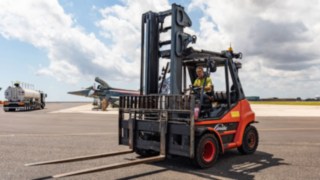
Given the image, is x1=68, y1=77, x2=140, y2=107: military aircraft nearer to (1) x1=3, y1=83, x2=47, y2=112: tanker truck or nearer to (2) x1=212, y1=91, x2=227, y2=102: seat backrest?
(1) x1=3, y1=83, x2=47, y2=112: tanker truck

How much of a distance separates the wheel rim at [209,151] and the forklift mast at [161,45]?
57.2 inches

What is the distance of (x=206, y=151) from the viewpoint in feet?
24.2

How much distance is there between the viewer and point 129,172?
6.76m

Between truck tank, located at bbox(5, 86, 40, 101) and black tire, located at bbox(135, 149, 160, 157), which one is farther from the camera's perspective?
truck tank, located at bbox(5, 86, 40, 101)

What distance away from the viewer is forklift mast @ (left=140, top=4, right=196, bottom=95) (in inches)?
305

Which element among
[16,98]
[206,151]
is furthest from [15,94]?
[206,151]

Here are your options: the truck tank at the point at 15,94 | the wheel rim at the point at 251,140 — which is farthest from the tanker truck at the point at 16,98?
the wheel rim at the point at 251,140

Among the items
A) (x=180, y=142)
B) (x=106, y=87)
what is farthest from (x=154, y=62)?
(x=106, y=87)

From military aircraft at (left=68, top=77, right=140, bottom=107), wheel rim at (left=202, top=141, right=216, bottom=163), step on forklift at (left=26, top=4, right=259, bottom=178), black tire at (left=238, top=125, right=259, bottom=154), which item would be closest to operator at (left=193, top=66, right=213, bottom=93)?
step on forklift at (left=26, top=4, right=259, bottom=178)

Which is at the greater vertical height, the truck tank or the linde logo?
the truck tank

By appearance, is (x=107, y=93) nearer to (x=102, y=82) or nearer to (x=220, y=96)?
(x=102, y=82)

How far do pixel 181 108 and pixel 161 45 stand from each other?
2.02 m

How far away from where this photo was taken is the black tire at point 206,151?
6941 millimetres

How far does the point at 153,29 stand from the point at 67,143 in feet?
17.0
